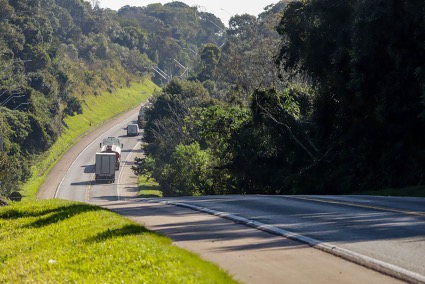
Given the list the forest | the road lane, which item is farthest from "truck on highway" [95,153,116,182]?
the road lane

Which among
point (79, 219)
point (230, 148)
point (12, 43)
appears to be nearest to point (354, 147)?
point (230, 148)

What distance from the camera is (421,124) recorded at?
3466 centimetres

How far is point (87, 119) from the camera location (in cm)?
13638

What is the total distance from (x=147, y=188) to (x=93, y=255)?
7826 cm

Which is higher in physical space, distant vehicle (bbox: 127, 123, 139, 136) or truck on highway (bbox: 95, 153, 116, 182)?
distant vehicle (bbox: 127, 123, 139, 136)

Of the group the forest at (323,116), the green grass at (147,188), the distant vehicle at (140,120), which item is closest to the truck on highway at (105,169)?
the green grass at (147,188)

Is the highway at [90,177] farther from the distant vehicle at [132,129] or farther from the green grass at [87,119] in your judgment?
the green grass at [87,119]

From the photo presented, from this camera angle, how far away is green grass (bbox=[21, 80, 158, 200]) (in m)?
96.7

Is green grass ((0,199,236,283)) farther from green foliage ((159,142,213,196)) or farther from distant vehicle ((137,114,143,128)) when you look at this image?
distant vehicle ((137,114,143,128))

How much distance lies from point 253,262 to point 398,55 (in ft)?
74.1

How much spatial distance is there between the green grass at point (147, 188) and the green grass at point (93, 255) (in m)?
63.5

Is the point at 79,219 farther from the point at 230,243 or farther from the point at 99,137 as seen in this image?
the point at 99,137

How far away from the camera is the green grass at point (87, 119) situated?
317 feet

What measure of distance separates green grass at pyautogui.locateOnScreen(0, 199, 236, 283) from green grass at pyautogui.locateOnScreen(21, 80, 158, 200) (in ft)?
204
